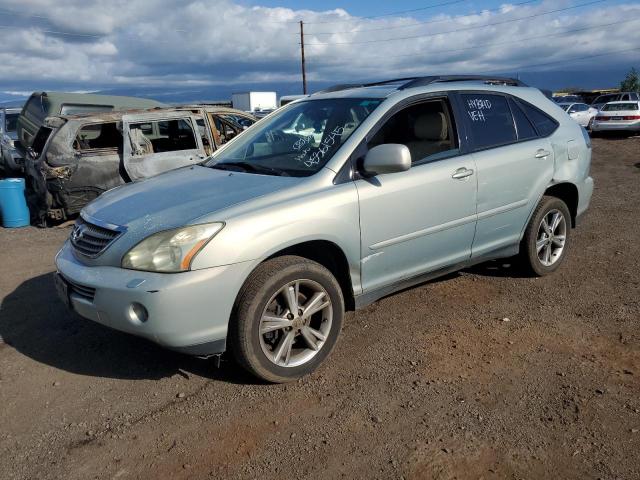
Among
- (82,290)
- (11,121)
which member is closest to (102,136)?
(82,290)

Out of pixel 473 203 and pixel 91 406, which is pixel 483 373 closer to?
pixel 473 203

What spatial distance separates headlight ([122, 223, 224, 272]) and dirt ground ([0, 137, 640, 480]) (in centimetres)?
86

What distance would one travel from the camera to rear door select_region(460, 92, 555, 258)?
171 inches

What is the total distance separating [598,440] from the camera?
2773 millimetres

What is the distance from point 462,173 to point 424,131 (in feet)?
1.39

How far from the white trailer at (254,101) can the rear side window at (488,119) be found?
41753mm

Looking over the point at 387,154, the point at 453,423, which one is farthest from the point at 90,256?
the point at 453,423

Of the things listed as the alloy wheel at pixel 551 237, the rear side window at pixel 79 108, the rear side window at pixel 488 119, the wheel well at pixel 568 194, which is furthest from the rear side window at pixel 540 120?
the rear side window at pixel 79 108

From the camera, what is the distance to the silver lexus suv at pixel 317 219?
3.04m

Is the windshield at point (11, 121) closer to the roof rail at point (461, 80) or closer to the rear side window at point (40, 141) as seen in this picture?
the rear side window at point (40, 141)

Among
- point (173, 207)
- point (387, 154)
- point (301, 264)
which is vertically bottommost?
point (301, 264)

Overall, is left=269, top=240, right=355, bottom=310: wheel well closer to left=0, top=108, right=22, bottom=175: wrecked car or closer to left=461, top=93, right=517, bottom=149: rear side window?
left=461, top=93, right=517, bottom=149: rear side window

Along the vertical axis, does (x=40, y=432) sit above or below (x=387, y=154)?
below

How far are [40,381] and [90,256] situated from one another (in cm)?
94
